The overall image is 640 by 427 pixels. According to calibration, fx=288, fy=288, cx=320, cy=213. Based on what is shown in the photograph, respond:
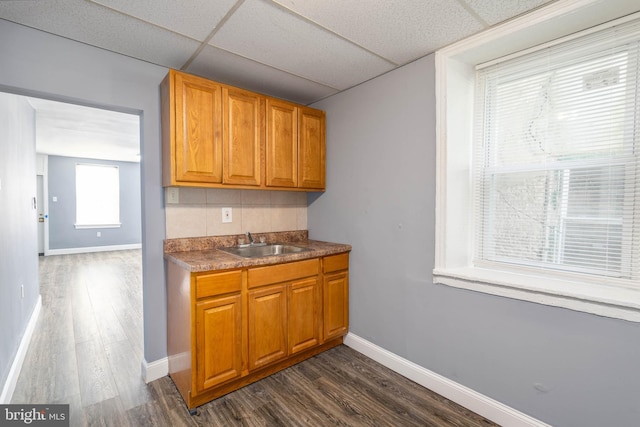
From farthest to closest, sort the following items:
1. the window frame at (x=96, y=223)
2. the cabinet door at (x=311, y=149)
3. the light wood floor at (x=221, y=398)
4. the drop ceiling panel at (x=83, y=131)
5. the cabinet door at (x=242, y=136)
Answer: the window frame at (x=96, y=223) < the drop ceiling panel at (x=83, y=131) < the cabinet door at (x=311, y=149) < the cabinet door at (x=242, y=136) < the light wood floor at (x=221, y=398)

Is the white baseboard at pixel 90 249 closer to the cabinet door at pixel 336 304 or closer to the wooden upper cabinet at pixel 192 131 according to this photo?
the wooden upper cabinet at pixel 192 131

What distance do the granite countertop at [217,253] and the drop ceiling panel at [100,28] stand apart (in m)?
1.32

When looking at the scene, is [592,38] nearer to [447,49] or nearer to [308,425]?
[447,49]

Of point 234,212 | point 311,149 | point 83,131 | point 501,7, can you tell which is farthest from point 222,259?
point 83,131

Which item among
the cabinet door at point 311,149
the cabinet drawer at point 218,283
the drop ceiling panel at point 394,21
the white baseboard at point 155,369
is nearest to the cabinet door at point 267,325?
the cabinet drawer at point 218,283

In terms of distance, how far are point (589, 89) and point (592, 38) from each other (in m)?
0.27

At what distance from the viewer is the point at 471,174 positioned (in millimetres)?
2039

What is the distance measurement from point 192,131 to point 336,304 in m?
1.78

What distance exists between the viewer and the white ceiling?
1476 millimetres

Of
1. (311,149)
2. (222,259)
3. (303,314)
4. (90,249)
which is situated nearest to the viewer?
(222,259)

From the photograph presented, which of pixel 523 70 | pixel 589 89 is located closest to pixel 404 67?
pixel 523 70

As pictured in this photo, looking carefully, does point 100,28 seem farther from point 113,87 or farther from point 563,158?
point 563,158

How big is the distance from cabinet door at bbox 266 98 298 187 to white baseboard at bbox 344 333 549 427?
5.07 feet

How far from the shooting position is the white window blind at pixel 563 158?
1465 mm
